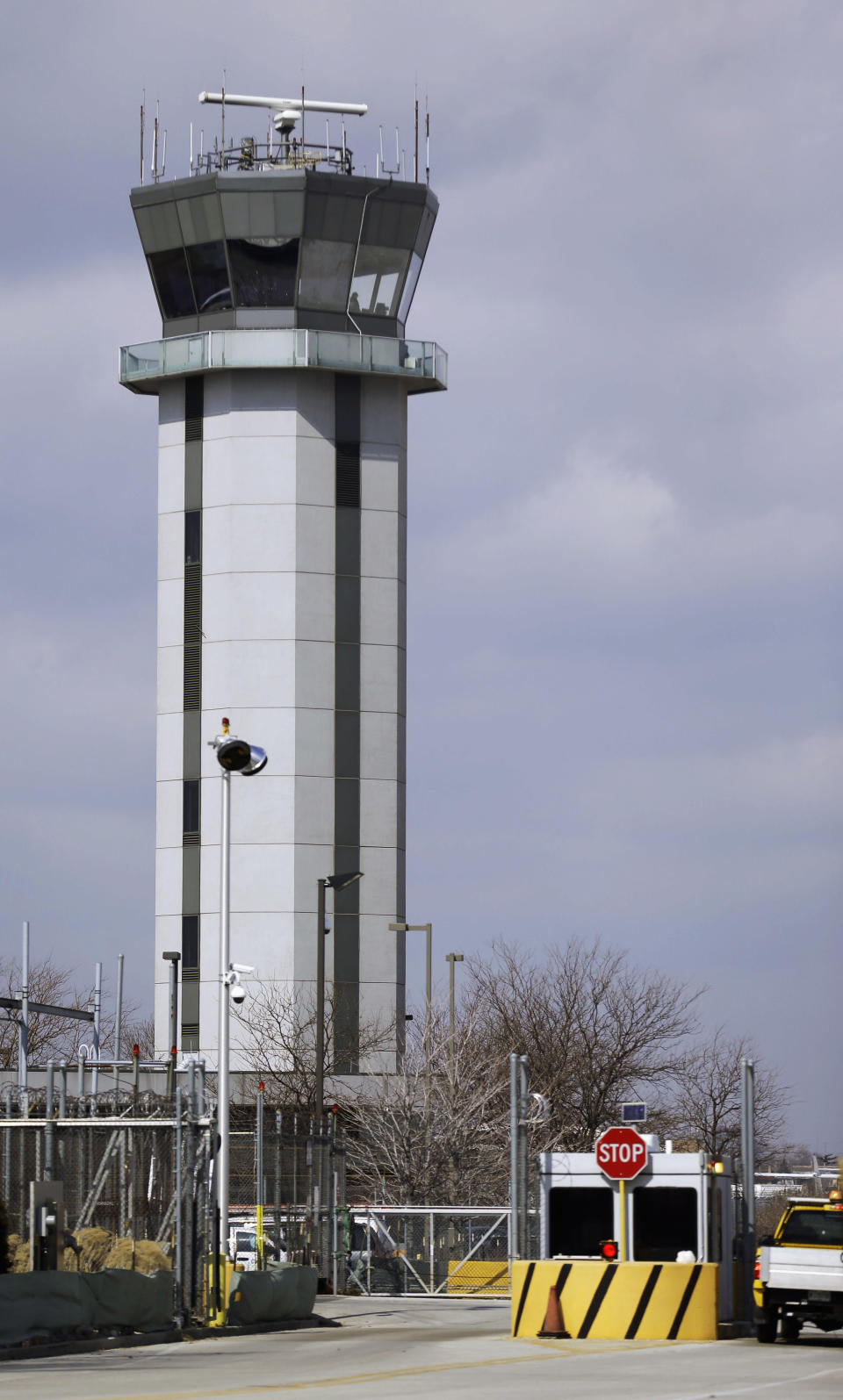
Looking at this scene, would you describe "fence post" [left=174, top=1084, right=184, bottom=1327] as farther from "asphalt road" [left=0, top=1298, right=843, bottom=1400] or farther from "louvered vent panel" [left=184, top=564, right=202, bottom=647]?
"louvered vent panel" [left=184, top=564, right=202, bottom=647]

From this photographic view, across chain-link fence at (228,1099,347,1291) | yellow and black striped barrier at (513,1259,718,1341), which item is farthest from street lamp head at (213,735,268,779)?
yellow and black striped barrier at (513,1259,718,1341)

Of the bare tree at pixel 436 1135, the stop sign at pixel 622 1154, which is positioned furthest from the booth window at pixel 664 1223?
the bare tree at pixel 436 1135

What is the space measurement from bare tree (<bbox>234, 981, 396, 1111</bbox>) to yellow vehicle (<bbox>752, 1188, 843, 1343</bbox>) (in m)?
44.7

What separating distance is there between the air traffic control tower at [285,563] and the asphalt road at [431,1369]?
4427cm

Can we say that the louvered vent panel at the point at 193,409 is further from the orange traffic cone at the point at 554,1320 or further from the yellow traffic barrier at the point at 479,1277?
the orange traffic cone at the point at 554,1320

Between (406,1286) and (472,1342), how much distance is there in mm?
15030

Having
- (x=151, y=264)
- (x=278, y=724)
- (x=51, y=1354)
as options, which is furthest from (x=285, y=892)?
(x=51, y=1354)

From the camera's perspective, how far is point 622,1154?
27.0 metres

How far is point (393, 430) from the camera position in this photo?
75188 millimetres

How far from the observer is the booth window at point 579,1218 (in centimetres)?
2814

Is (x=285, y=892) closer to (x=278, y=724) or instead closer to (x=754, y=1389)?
(x=278, y=724)

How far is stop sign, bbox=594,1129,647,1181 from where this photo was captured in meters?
26.9

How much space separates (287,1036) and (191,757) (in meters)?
10.5

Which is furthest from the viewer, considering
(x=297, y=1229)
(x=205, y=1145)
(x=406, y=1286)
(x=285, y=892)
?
(x=285, y=892)
